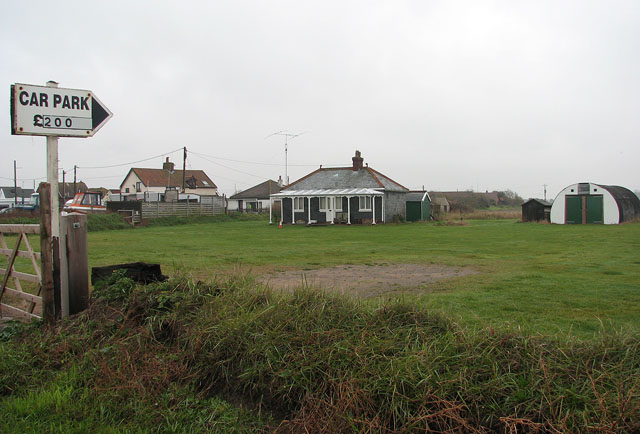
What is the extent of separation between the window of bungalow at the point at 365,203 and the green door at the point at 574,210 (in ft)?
46.1

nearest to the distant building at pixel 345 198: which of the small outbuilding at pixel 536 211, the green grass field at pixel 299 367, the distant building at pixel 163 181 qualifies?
the small outbuilding at pixel 536 211

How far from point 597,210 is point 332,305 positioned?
117 feet

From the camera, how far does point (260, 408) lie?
3.63 m

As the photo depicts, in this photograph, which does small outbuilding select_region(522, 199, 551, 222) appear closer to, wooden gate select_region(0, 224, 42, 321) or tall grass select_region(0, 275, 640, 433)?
tall grass select_region(0, 275, 640, 433)

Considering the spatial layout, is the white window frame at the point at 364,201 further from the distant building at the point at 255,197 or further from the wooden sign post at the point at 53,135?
the distant building at the point at 255,197

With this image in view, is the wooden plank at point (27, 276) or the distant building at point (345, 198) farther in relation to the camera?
the distant building at point (345, 198)

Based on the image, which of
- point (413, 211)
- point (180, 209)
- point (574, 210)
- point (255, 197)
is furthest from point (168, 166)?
point (574, 210)

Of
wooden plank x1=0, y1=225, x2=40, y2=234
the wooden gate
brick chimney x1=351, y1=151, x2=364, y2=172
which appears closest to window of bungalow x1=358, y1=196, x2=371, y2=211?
brick chimney x1=351, y1=151, x2=364, y2=172

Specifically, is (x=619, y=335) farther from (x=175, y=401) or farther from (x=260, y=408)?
(x=175, y=401)

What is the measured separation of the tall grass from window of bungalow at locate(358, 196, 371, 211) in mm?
32453

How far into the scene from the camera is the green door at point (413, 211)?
138 ft

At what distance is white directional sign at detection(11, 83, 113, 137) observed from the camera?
5.79m

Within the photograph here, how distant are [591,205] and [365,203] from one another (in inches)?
623

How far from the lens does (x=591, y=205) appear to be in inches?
1371
